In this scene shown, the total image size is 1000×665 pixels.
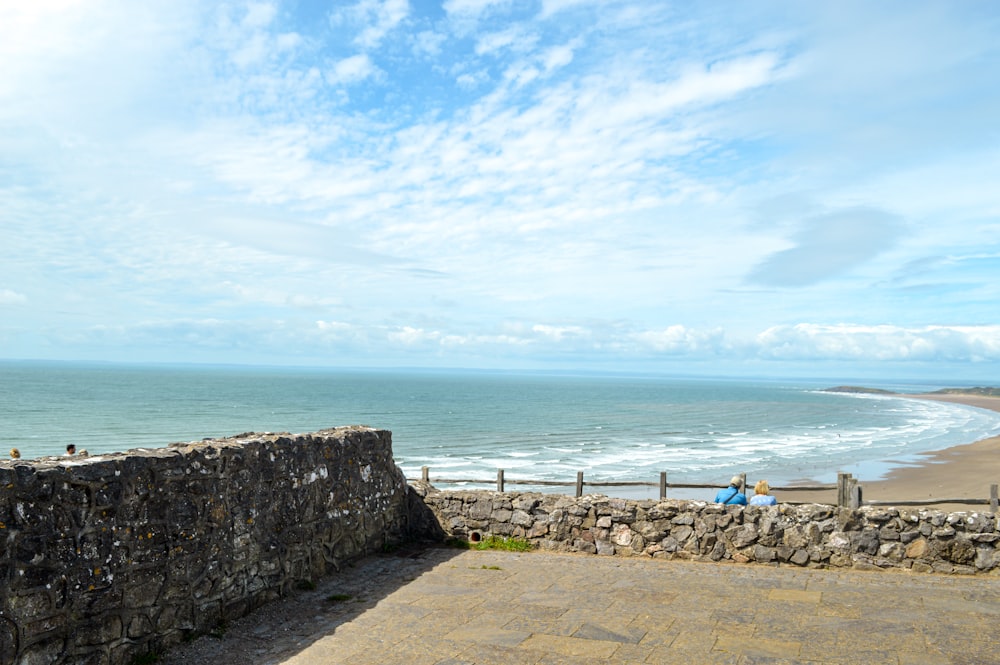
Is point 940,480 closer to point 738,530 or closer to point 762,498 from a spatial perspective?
point 762,498

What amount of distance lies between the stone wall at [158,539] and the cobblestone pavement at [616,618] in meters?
0.32

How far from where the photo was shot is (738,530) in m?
8.76

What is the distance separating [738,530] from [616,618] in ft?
8.82

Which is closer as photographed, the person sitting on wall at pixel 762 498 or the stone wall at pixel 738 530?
the stone wall at pixel 738 530

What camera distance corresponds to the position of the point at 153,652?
5.76 m

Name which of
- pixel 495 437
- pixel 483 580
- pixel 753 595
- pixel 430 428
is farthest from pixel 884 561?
pixel 430 428

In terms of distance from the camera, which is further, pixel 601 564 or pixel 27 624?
pixel 601 564

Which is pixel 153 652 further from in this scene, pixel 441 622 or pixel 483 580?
pixel 483 580

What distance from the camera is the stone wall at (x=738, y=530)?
8172 mm

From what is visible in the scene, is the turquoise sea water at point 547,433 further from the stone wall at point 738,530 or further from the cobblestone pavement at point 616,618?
the cobblestone pavement at point 616,618

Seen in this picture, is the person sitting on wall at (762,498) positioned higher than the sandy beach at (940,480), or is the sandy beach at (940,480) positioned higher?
the person sitting on wall at (762,498)

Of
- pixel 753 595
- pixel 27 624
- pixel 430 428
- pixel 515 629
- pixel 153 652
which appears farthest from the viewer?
pixel 430 428

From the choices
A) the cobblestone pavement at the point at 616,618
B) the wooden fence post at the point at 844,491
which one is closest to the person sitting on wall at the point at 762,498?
the wooden fence post at the point at 844,491

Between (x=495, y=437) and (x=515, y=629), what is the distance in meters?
42.7
